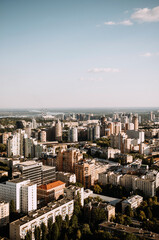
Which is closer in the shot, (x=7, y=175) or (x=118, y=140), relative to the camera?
(x=7, y=175)

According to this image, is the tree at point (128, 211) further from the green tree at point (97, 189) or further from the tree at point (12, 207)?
the tree at point (12, 207)

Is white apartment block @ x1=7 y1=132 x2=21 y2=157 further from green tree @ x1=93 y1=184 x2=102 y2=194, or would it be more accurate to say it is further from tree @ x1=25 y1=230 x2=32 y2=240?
tree @ x1=25 y1=230 x2=32 y2=240

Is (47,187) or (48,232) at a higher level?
(47,187)

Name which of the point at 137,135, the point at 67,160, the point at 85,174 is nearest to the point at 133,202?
the point at 85,174

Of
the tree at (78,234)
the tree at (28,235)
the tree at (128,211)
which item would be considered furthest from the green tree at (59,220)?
the tree at (128,211)

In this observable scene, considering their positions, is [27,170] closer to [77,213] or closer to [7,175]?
[7,175]

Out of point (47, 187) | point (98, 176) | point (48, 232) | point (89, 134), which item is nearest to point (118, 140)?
point (89, 134)

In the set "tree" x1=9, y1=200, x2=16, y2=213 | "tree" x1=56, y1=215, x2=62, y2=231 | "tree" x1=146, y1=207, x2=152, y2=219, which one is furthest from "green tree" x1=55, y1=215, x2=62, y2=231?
"tree" x1=146, y1=207, x2=152, y2=219
